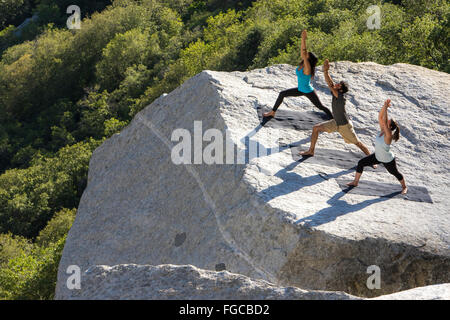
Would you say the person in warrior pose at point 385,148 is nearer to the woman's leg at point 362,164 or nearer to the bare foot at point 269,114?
the woman's leg at point 362,164

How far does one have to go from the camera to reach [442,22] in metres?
24.5

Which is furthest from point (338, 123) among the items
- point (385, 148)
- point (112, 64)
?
point (112, 64)

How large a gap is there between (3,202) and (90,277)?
111ft

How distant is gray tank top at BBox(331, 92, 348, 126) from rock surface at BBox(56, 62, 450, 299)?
39.3 inches

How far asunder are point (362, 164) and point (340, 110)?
1.31 metres

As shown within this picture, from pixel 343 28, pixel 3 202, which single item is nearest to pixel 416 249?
pixel 343 28

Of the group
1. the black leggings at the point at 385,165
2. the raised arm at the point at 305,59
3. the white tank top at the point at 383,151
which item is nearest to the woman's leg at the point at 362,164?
the black leggings at the point at 385,165

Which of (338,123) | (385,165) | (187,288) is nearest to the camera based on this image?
(187,288)

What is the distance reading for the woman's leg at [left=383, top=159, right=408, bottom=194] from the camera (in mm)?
10388

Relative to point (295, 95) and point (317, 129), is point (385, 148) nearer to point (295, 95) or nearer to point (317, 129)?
point (317, 129)

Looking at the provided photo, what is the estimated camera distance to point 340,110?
1125cm

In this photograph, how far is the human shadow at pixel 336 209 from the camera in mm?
9367

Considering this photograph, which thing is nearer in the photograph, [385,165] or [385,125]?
[385,125]
